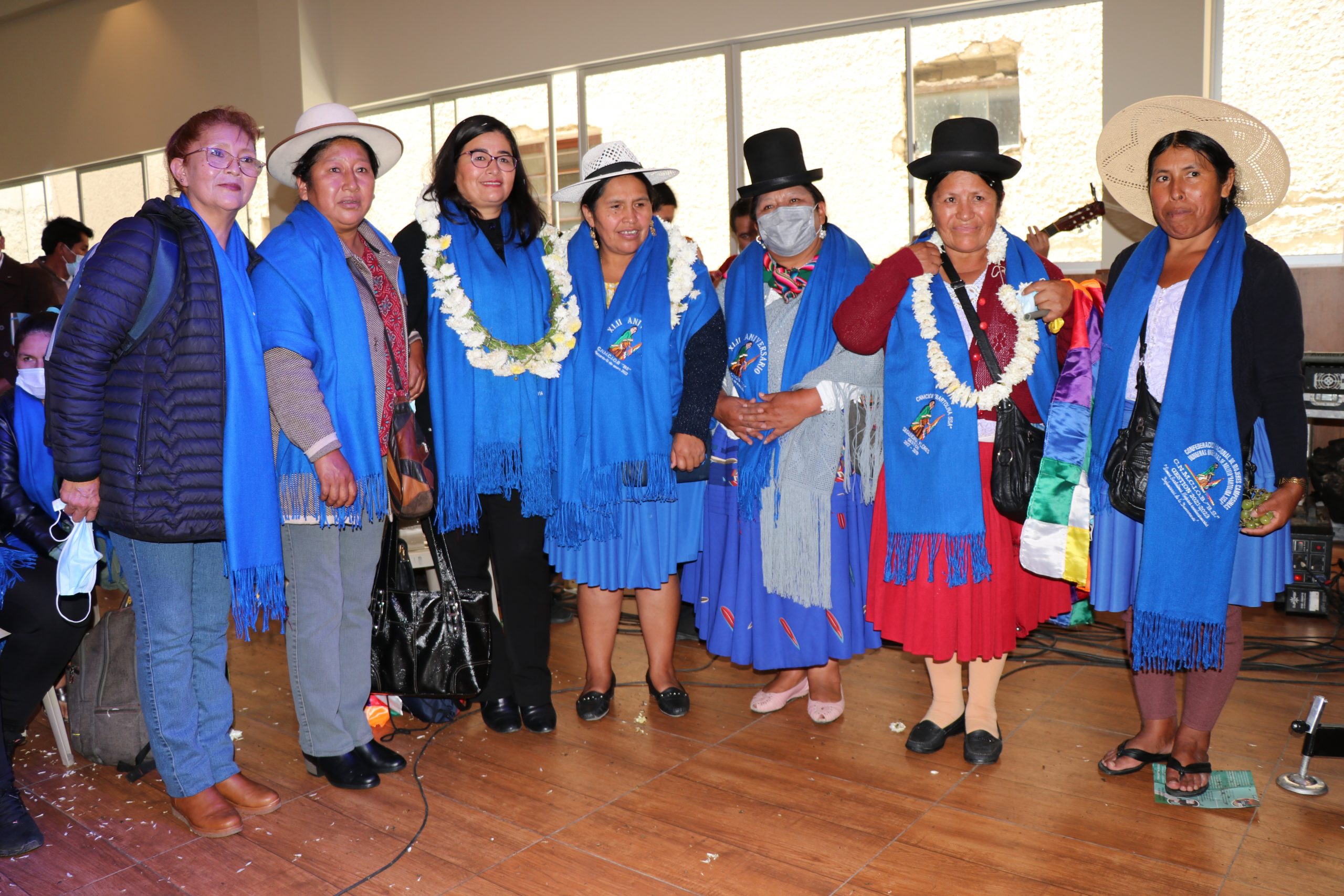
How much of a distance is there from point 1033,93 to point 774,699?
177 inches

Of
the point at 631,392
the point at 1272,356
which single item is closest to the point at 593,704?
the point at 631,392

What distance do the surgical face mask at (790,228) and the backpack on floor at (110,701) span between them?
86.4 inches

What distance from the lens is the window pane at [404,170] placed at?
841cm

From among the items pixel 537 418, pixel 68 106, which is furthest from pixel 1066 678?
pixel 68 106

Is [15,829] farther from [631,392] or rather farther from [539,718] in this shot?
[631,392]

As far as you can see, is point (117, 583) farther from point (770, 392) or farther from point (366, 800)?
point (770, 392)

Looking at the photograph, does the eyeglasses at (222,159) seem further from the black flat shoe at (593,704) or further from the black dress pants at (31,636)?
the black flat shoe at (593,704)

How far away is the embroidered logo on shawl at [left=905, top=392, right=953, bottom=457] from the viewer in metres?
2.60

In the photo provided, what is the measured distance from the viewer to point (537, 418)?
289 centimetres

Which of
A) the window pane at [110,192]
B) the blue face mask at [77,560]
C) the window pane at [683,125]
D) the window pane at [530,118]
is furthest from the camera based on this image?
the window pane at [110,192]

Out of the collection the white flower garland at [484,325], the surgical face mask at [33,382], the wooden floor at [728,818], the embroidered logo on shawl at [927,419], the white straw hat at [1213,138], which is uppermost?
the white straw hat at [1213,138]

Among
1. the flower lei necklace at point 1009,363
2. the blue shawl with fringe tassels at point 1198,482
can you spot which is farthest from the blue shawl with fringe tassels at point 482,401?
the blue shawl with fringe tassels at point 1198,482

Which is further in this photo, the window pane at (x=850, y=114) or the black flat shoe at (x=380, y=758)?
the window pane at (x=850, y=114)

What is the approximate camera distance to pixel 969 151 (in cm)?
253
